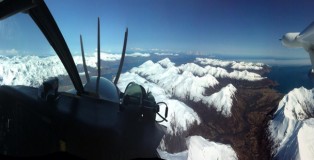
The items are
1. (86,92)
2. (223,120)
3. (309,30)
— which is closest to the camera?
(309,30)

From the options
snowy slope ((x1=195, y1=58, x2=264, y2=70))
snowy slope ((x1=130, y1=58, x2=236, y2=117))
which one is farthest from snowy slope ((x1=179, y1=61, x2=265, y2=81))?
snowy slope ((x1=195, y1=58, x2=264, y2=70))

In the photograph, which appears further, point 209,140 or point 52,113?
point 209,140

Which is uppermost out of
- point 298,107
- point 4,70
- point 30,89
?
point 4,70

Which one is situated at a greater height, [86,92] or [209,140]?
[86,92]

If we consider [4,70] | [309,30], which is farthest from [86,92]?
[309,30]

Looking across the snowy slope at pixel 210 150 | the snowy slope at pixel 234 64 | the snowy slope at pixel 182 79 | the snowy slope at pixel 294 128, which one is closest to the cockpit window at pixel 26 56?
the snowy slope at pixel 182 79

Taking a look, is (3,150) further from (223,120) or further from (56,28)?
(223,120)

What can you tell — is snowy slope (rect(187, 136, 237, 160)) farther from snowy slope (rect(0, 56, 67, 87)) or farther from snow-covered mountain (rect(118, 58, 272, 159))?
snowy slope (rect(0, 56, 67, 87))
